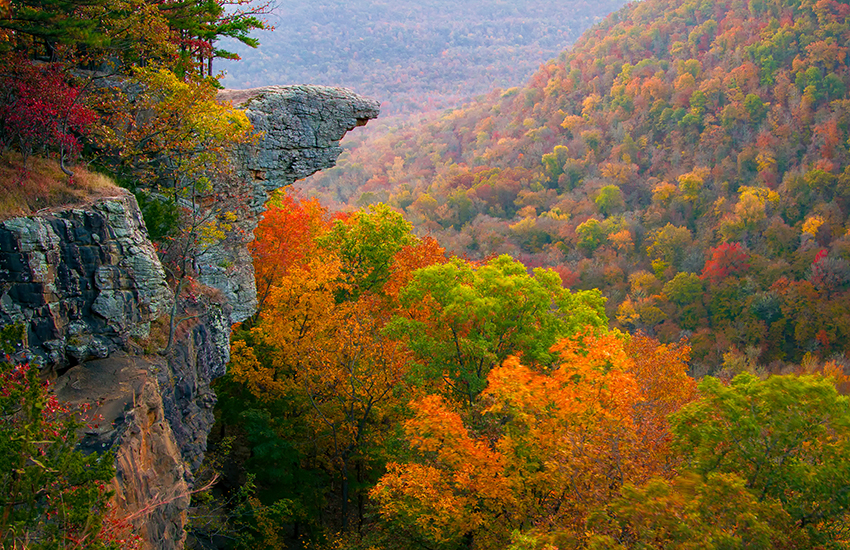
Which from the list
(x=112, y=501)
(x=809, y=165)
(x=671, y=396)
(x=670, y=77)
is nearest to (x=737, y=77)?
(x=670, y=77)

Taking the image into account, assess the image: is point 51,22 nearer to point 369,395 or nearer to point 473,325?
point 369,395

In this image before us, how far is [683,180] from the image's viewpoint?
8331 cm

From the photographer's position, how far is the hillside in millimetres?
64062

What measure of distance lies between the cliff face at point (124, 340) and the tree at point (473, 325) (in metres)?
6.70

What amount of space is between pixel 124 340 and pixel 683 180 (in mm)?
84630

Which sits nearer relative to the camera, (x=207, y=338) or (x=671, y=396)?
(x=207, y=338)

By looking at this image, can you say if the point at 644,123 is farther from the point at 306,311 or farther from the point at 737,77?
the point at 306,311

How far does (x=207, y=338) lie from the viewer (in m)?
14.9

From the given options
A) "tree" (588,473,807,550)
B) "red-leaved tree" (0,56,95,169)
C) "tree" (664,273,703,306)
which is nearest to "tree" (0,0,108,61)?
"red-leaved tree" (0,56,95,169)

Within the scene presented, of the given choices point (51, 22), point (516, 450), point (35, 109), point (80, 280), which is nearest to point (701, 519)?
point (516, 450)

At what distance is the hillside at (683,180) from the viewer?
64.1 meters

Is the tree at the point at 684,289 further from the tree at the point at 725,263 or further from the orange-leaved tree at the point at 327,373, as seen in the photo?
the orange-leaved tree at the point at 327,373

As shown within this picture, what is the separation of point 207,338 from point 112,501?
6022mm

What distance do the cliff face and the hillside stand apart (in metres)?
55.3
